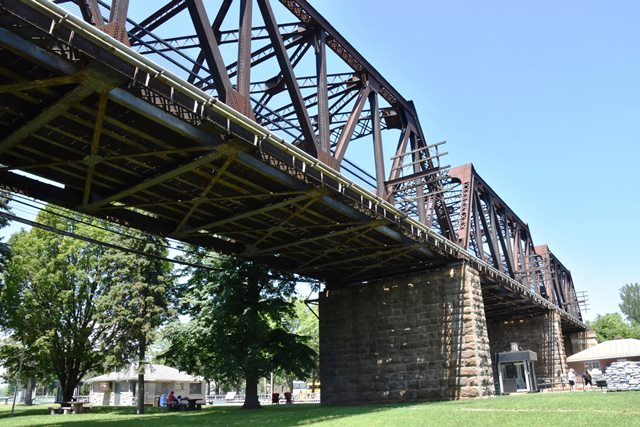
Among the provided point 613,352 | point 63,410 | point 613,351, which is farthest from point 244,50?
point 613,351

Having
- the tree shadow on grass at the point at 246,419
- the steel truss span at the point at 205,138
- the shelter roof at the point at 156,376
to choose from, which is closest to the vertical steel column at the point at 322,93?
Answer: the steel truss span at the point at 205,138

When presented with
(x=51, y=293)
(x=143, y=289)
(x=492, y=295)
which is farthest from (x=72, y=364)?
(x=492, y=295)

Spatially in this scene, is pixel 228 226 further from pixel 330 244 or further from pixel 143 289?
pixel 143 289

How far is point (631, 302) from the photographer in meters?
138

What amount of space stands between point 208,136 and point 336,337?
1630cm

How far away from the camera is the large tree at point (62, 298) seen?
3709cm

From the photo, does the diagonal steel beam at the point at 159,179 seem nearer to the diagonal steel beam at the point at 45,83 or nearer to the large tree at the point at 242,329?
the diagonal steel beam at the point at 45,83

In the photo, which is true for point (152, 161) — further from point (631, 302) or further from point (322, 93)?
point (631, 302)

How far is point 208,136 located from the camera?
1116cm

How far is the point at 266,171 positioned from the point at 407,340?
1267 centimetres

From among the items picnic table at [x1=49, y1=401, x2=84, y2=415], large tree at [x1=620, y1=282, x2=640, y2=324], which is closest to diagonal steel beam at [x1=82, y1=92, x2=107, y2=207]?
picnic table at [x1=49, y1=401, x2=84, y2=415]

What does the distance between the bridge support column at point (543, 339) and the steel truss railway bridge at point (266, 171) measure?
13.3 m

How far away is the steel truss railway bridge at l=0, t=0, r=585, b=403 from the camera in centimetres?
911

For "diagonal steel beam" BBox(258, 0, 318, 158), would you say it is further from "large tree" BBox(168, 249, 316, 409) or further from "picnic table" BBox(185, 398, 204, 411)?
"picnic table" BBox(185, 398, 204, 411)
